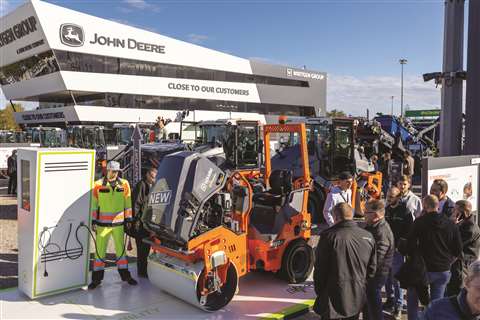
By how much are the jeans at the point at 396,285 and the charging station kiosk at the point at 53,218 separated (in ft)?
13.5

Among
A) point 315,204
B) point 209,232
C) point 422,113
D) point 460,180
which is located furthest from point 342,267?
point 422,113

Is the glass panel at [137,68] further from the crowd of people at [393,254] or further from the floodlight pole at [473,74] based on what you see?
the crowd of people at [393,254]

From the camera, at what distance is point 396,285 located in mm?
5004

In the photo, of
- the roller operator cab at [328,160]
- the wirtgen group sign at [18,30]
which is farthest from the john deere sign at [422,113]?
the wirtgen group sign at [18,30]

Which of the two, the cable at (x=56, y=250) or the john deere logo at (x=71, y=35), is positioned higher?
the john deere logo at (x=71, y=35)

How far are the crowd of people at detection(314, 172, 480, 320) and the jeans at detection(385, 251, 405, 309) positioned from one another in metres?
0.01

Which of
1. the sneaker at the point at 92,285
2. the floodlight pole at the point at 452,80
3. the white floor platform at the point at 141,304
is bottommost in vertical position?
the white floor platform at the point at 141,304

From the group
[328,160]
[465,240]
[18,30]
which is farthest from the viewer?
[18,30]

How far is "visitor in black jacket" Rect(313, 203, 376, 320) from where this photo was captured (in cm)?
350

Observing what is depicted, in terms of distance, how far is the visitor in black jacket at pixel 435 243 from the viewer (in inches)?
157

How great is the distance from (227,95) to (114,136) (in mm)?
22501

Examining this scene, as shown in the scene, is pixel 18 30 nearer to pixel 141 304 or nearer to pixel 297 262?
pixel 141 304

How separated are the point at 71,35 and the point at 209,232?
30.3 metres

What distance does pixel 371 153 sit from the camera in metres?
15.0
